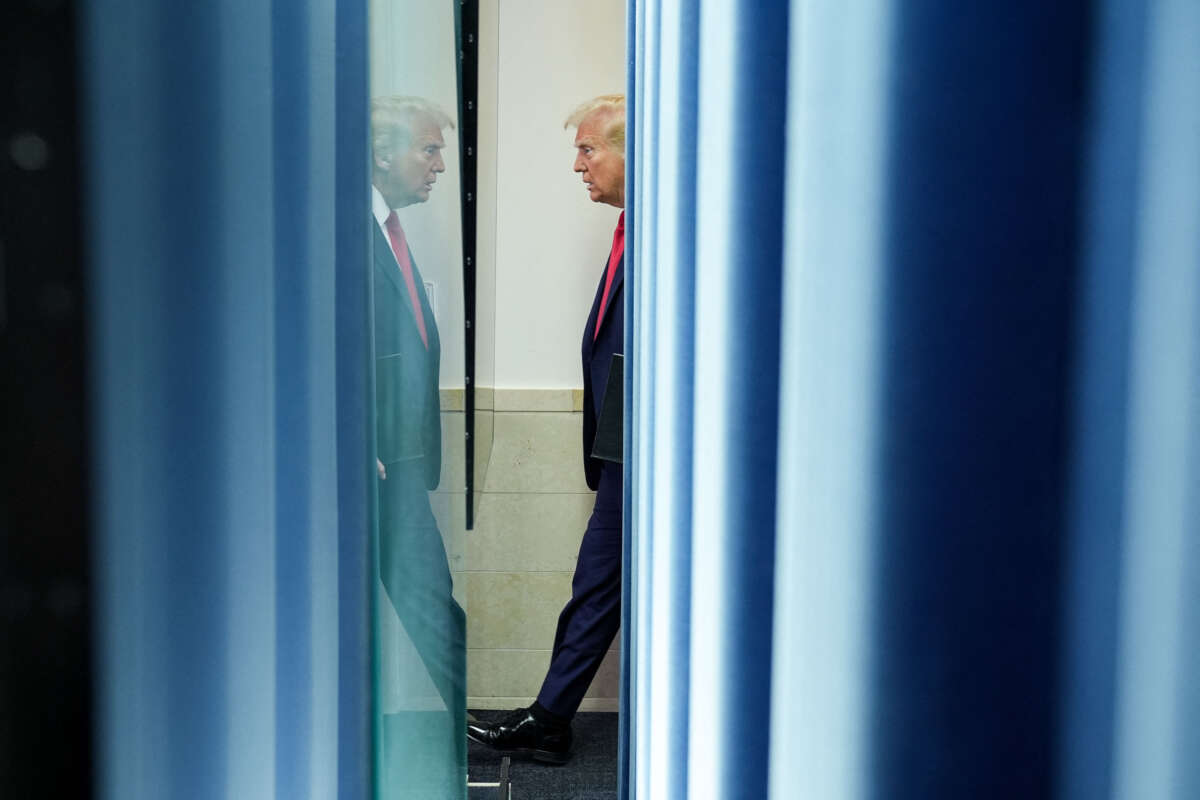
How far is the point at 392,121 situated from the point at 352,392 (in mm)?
242

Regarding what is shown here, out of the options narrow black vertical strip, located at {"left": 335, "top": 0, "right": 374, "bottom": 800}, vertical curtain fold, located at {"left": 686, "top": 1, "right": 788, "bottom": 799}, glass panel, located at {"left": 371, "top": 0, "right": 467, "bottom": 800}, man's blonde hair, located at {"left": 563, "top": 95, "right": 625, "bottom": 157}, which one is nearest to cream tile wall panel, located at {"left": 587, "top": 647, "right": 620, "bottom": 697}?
glass panel, located at {"left": 371, "top": 0, "right": 467, "bottom": 800}

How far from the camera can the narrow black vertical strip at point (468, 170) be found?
53.5 inches

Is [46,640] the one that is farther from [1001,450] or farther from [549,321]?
[549,321]

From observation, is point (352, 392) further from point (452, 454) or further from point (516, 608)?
point (516, 608)

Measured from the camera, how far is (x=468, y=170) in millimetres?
1487

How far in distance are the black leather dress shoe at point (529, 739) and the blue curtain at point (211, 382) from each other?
1792 millimetres

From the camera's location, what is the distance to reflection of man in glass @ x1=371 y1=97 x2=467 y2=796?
0.52 meters

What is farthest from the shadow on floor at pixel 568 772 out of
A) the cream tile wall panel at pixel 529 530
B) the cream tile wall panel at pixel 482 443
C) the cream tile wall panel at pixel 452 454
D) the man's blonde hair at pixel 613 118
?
the man's blonde hair at pixel 613 118

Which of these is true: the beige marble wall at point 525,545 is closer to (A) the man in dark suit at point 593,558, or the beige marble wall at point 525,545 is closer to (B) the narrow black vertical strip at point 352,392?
(A) the man in dark suit at point 593,558

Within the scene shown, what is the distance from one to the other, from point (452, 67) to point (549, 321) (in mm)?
1146

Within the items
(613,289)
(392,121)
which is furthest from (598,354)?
(392,121)

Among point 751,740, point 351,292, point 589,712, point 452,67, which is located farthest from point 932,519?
point 589,712

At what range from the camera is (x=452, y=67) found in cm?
115

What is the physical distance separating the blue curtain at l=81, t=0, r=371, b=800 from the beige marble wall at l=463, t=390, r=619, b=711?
1958mm
